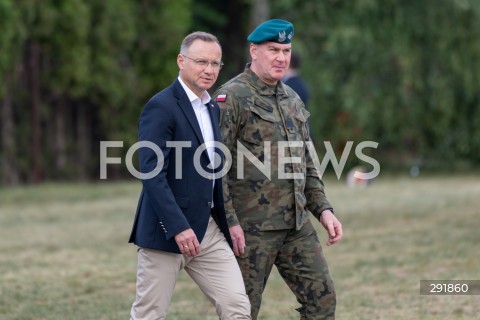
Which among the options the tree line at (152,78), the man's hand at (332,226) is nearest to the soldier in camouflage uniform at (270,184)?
the man's hand at (332,226)

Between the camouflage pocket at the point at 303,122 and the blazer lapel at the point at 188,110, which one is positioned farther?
the camouflage pocket at the point at 303,122

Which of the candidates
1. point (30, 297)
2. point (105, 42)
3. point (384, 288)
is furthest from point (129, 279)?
point (105, 42)

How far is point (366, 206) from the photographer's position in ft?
60.5

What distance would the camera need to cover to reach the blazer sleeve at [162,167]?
5.62 meters

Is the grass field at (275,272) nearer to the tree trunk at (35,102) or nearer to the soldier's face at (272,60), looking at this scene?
the soldier's face at (272,60)

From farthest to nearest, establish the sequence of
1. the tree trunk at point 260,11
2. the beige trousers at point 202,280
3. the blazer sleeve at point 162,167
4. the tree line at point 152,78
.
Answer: the tree trunk at point 260,11 → the tree line at point 152,78 → the beige trousers at point 202,280 → the blazer sleeve at point 162,167

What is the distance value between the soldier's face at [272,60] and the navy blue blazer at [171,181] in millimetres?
584

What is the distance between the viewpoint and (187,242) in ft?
18.5

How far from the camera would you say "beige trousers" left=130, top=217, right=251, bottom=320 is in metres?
5.79

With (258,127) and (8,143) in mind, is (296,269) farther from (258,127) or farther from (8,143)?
(8,143)

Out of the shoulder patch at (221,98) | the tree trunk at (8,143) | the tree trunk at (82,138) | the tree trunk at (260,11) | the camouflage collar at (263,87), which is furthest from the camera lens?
the tree trunk at (82,138)

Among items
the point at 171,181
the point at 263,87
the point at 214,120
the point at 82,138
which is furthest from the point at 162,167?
the point at 82,138

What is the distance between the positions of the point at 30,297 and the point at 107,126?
16468 millimetres

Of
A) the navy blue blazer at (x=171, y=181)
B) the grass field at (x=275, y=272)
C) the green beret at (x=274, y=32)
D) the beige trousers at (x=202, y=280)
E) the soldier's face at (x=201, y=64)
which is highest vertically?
the green beret at (x=274, y=32)
